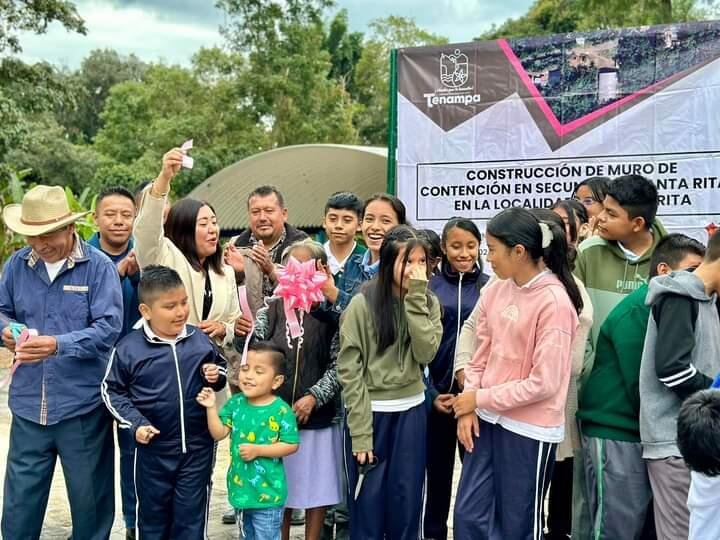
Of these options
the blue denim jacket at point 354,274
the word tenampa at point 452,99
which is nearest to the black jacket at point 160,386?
the blue denim jacket at point 354,274

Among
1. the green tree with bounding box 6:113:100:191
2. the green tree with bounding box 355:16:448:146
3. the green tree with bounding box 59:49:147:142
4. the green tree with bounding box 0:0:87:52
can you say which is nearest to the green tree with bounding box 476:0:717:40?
the green tree with bounding box 355:16:448:146

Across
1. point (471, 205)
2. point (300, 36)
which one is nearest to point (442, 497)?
point (471, 205)

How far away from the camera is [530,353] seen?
3441 millimetres

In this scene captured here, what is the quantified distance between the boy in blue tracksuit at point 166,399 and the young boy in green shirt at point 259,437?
107 millimetres

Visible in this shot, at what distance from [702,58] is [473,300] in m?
3.52

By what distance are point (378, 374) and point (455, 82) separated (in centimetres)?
414

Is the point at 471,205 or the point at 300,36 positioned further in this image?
the point at 300,36

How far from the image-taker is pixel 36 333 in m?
3.75

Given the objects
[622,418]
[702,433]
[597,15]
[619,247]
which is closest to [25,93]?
[597,15]

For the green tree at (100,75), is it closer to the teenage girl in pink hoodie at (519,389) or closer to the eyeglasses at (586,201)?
the eyeglasses at (586,201)

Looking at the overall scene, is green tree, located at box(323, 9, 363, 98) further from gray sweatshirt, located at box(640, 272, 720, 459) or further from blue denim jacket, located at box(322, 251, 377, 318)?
gray sweatshirt, located at box(640, 272, 720, 459)

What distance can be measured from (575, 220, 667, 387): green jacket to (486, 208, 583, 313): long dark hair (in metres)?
0.51

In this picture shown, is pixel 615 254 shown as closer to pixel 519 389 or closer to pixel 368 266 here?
pixel 519 389

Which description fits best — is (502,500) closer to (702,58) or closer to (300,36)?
(702,58)
